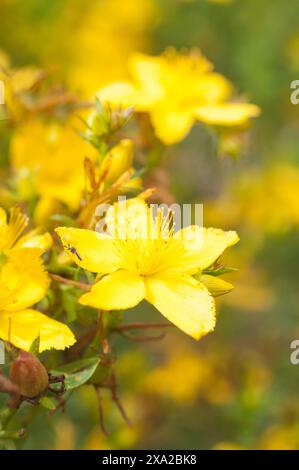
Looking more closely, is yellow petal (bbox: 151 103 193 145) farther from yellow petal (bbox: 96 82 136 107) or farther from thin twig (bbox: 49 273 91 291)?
thin twig (bbox: 49 273 91 291)

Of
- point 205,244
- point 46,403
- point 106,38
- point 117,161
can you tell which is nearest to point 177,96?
point 117,161

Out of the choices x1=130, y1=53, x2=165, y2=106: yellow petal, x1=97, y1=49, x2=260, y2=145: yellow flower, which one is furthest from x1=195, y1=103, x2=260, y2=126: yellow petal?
x1=130, y1=53, x2=165, y2=106: yellow petal

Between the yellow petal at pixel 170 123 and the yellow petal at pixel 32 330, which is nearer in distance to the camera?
the yellow petal at pixel 32 330

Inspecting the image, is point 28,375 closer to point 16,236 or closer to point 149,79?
point 16,236

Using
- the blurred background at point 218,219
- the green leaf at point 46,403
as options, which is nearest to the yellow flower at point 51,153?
the blurred background at point 218,219

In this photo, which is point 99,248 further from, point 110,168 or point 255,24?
point 255,24

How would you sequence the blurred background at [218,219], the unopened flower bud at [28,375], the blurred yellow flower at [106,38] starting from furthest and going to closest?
1. the blurred yellow flower at [106,38]
2. the blurred background at [218,219]
3. the unopened flower bud at [28,375]

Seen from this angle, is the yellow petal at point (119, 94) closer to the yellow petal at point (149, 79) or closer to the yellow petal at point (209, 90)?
the yellow petal at point (149, 79)
